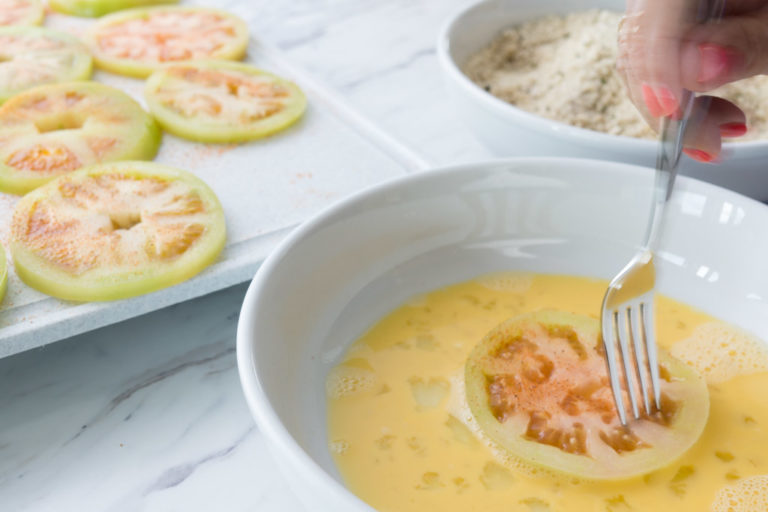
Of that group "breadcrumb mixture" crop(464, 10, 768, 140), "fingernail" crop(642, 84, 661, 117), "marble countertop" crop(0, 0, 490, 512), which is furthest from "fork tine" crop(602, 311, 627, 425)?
"breadcrumb mixture" crop(464, 10, 768, 140)

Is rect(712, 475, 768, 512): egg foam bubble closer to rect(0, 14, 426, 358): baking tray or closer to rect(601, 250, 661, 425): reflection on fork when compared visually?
rect(601, 250, 661, 425): reflection on fork

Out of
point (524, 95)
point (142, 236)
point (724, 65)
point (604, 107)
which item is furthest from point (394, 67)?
point (724, 65)

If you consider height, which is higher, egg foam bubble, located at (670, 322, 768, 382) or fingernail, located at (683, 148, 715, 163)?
fingernail, located at (683, 148, 715, 163)

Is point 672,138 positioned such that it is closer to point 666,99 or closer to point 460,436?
point 666,99

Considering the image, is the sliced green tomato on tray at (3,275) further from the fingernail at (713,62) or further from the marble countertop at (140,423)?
the fingernail at (713,62)

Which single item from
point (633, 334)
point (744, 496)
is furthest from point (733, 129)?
point (744, 496)

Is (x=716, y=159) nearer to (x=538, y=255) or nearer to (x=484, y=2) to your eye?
(x=538, y=255)
